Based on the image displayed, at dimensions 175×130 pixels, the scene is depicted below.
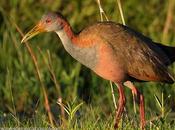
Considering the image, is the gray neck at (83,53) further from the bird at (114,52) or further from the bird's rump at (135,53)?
the bird's rump at (135,53)

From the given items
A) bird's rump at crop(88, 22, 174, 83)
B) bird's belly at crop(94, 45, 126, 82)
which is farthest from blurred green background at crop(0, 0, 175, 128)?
bird's belly at crop(94, 45, 126, 82)

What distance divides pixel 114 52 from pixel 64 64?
3.63 m

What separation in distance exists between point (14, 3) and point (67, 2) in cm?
80

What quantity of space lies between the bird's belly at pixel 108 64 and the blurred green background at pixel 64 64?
2.26 ft

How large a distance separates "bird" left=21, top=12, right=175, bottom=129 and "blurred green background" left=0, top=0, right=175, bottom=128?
578 millimetres

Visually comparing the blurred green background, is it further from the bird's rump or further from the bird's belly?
the bird's belly

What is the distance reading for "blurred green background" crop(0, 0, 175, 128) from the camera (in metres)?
9.61

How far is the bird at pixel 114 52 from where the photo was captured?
7252mm

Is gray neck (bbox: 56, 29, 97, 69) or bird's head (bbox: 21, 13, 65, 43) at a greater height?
bird's head (bbox: 21, 13, 65, 43)

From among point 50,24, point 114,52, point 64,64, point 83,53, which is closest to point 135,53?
point 114,52

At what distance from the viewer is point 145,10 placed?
11617 mm

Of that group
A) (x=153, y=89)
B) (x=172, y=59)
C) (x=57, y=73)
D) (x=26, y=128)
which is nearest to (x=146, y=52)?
(x=172, y=59)

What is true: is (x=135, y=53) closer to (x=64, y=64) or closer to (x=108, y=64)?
(x=108, y=64)

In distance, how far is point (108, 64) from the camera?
23.7 ft
